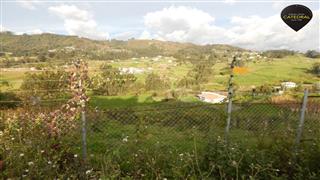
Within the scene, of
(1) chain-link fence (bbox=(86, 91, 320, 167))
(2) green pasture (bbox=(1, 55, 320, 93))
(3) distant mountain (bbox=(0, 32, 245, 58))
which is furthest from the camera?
(2) green pasture (bbox=(1, 55, 320, 93))

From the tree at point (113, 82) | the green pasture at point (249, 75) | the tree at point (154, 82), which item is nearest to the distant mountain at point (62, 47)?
the tree at point (113, 82)

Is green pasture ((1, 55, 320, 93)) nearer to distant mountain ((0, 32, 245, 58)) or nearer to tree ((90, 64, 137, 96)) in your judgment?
tree ((90, 64, 137, 96))

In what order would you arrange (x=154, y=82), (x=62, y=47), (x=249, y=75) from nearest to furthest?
(x=62, y=47)
(x=154, y=82)
(x=249, y=75)

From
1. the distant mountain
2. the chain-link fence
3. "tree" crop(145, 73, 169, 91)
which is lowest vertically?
"tree" crop(145, 73, 169, 91)

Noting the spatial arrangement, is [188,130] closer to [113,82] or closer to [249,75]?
[113,82]

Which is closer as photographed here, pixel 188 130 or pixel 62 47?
pixel 188 130

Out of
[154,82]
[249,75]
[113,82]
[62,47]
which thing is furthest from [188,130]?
[249,75]

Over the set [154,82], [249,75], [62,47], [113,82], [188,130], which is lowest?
[154,82]

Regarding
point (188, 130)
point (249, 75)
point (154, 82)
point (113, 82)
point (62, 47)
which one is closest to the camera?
point (188, 130)

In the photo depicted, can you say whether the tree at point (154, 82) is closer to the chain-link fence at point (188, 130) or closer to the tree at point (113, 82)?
the tree at point (113, 82)

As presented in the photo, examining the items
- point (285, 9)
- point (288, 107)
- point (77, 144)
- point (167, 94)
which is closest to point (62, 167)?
point (77, 144)

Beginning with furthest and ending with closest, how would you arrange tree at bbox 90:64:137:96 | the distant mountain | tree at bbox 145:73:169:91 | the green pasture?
tree at bbox 145:73:169:91, the green pasture, tree at bbox 90:64:137:96, the distant mountain

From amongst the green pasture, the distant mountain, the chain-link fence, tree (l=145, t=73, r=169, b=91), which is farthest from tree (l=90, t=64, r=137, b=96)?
the chain-link fence

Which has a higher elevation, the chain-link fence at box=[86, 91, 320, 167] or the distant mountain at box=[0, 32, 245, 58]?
the distant mountain at box=[0, 32, 245, 58]
